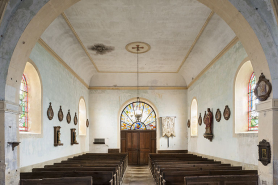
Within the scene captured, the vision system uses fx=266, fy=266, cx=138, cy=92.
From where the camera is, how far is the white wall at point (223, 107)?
731 centimetres

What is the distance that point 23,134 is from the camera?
7000mm

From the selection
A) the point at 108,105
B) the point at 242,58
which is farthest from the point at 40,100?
the point at 108,105

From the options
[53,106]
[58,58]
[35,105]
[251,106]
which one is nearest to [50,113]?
[53,106]

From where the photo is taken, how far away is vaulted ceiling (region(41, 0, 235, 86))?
290 inches

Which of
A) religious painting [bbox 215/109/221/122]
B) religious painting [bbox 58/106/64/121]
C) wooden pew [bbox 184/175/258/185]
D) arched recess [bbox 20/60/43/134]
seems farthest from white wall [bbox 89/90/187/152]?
wooden pew [bbox 184/175/258/185]

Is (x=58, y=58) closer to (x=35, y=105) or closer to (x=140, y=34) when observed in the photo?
(x=35, y=105)

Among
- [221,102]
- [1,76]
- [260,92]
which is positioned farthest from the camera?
[221,102]

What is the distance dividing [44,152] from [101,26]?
4341 mm

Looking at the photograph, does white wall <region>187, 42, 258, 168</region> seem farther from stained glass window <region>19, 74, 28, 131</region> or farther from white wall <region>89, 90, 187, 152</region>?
stained glass window <region>19, 74, 28, 131</region>

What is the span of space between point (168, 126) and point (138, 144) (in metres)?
2.10

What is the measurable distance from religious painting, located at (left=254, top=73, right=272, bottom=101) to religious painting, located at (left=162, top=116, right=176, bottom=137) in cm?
1111

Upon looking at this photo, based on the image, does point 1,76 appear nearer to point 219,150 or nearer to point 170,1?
point 170,1

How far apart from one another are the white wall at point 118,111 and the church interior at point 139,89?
6cm

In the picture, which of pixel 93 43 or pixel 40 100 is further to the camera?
pixel 93 43
